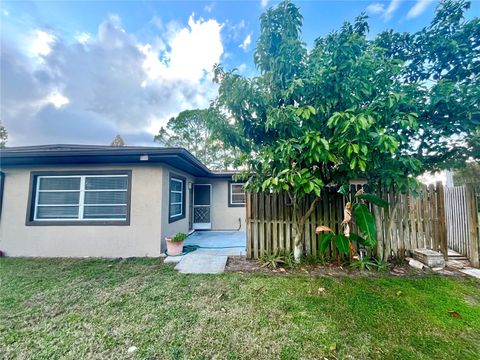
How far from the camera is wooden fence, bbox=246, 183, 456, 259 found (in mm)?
4734

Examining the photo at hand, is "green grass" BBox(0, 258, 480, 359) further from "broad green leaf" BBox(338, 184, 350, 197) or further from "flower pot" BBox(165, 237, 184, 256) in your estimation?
"broad green leaf" BBox(338, 184, 350, 197)

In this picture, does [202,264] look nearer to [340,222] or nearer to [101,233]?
[101,233]

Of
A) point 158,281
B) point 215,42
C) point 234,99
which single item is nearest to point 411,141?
point 234,99

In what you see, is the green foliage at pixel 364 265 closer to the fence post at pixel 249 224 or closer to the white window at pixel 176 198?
the fence post at pixel 249 224

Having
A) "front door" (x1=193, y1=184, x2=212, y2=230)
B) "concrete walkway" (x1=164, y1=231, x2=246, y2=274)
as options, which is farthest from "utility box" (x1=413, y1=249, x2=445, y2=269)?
"front door" (x1=193, y1=184, x2=212, y2=230)

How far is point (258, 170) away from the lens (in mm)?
4668

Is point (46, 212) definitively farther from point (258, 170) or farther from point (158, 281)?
point (258, 170)

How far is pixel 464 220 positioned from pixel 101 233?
361 inches

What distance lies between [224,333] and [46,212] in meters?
6.56

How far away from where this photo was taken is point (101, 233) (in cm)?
573

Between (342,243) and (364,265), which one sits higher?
(342,243)

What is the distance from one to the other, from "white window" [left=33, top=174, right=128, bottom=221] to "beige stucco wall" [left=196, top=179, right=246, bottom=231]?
4.37m

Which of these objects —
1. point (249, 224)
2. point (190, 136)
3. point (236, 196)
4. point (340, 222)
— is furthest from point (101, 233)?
point (190, 136)

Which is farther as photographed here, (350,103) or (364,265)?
(364,265)
